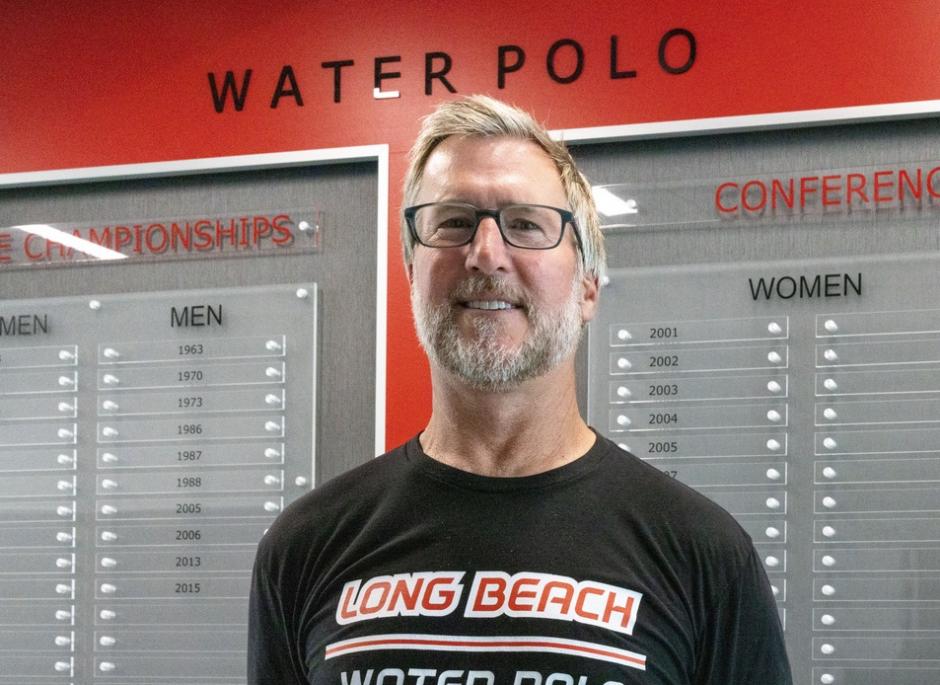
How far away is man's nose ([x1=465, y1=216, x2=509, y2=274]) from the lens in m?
1.14

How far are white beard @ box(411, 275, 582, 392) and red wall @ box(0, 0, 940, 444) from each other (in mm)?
654

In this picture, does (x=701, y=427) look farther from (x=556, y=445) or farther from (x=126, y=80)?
(x=126, y=80)

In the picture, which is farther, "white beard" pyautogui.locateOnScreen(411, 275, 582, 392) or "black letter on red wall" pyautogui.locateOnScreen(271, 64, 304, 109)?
"black letter on red wall" pyautogui.locateOnScreen(271, 64, 304, 109)

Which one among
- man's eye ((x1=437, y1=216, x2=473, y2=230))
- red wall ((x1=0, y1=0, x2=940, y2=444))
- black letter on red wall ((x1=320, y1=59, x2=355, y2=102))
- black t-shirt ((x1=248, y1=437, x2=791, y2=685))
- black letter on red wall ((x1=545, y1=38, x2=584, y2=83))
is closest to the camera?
black t-shirt ((x1=248, y1=437, x2=791, y2=685))

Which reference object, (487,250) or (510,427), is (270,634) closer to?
(510,427)

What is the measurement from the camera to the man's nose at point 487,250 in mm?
1142

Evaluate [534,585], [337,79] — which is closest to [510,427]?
[534,585]

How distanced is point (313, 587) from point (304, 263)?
2.55ft

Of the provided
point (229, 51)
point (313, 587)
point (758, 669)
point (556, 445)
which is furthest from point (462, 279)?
point (229, 51)

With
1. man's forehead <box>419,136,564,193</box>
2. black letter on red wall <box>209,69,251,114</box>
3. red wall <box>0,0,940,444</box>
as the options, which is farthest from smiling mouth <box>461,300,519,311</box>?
black letter on red wall <box>209,69,251,114</box>

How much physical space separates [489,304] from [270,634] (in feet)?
1.38

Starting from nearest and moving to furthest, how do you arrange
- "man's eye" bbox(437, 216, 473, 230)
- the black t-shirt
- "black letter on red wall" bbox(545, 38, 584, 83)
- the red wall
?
the black t-shirt → "man's eye" bbox(437, 216, 473, 230) → the red wall → "black letter on red wall" bbox(545, 38, 584, 83)

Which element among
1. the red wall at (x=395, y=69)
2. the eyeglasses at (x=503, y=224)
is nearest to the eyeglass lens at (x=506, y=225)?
the eyeglasses at (x=503, y=224)

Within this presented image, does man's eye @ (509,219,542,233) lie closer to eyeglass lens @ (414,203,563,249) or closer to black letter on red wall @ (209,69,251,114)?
eyeglass lens @ (414,203,563,249)
